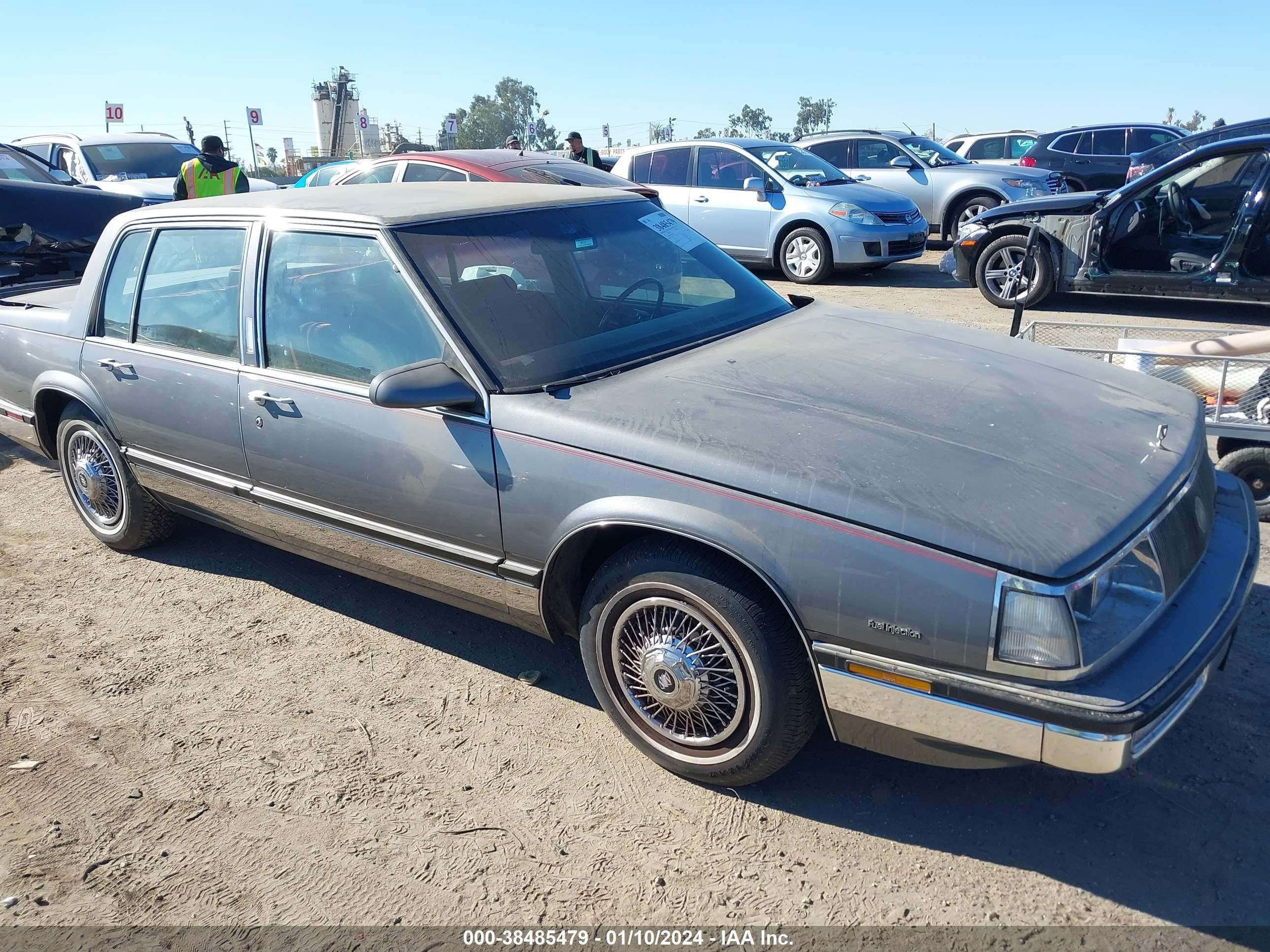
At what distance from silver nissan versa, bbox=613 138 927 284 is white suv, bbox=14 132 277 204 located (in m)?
5.58

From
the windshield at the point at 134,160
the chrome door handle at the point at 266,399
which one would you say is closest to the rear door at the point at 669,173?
the windshield at the point at 134,160

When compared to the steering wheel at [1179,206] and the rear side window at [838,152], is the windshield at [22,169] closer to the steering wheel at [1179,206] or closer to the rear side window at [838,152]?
the steering wheel at [1179,206]

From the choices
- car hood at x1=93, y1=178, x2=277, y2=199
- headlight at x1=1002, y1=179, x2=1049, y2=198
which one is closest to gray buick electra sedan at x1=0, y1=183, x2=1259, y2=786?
car hood at x1=93, y1=178, x2=277, y2=199

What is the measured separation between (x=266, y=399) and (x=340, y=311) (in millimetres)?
434

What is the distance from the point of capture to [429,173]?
357 inches

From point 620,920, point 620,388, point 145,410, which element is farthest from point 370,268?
point 620,920

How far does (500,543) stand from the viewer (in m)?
3.04

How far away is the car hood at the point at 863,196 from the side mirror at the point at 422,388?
886 centimetres

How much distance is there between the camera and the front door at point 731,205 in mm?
11219

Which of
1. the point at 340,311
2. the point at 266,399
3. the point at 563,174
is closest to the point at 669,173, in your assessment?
the point at 563,174

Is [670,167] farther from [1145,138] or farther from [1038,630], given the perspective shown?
[1038,630]

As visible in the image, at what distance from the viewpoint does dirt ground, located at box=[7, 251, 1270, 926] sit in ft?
8.16

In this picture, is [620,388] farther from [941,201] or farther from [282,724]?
[941,201]

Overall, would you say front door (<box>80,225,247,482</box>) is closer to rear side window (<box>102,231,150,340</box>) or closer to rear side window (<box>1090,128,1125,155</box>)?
rear side window (<box>102,231,150,340</box>)
